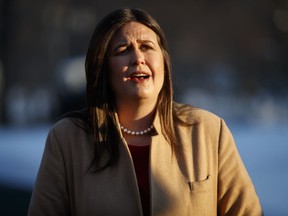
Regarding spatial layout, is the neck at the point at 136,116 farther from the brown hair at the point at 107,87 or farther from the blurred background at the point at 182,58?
the blurred background at the point at 182,58

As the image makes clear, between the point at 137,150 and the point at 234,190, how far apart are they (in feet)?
1.46

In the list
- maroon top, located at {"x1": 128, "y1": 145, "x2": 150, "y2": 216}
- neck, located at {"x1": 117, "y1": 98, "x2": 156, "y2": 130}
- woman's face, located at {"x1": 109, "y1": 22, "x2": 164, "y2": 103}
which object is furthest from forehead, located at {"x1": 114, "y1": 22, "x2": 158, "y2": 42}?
maroon top, located at {"x1": 128, "y1": 145, "x2": 150, "y2": 216}

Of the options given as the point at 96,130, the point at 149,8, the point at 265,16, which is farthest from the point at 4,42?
the point at 96,130

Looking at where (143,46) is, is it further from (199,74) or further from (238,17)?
(199,74)

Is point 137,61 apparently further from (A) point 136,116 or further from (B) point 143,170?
(B) point 143,170

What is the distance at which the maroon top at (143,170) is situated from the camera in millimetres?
2787

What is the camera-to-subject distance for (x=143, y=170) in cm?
286

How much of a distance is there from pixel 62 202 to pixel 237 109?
1772 centimetres

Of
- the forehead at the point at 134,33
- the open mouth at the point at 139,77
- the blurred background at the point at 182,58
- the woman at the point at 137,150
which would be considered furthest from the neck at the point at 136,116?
the blurred background at the point at 182,58

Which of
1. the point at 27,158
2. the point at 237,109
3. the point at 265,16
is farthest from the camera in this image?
the point at 265,16

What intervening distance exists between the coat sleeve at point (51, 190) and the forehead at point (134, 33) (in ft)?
1.87

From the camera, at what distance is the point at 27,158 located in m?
10.9

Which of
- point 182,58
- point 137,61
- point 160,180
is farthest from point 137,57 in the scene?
point 182,58

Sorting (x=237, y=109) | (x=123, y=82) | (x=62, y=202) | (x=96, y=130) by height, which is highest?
(x=123, y=82)
